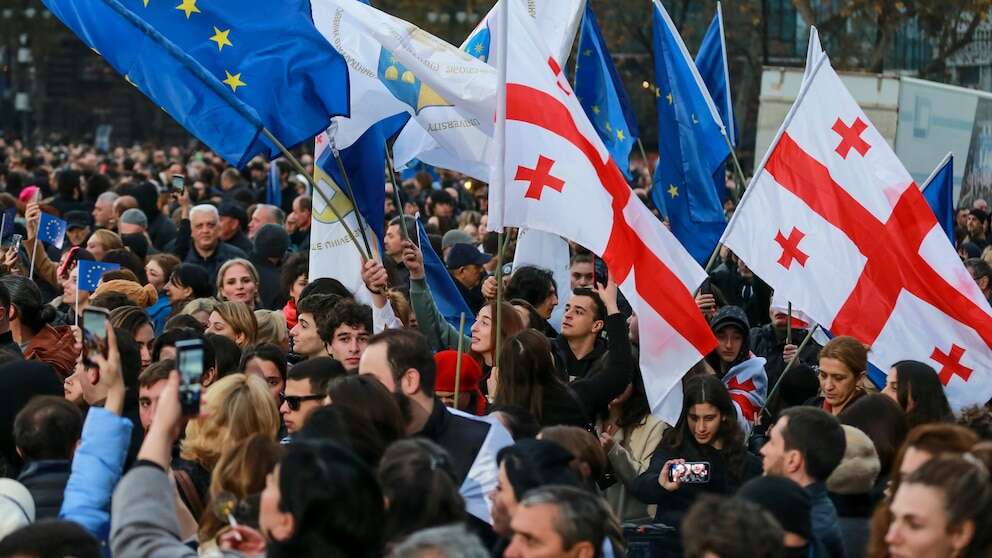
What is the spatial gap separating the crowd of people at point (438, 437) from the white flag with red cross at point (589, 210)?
20cm

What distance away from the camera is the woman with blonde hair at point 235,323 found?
27.7 feet

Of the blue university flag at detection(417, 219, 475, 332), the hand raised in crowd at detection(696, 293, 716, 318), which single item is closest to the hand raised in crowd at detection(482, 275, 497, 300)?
the blue university flag at detection(417, 219, 475, 332)

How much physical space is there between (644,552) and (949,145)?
15.7 m

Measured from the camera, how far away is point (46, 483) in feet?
17.9

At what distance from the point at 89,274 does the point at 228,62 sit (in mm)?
1780

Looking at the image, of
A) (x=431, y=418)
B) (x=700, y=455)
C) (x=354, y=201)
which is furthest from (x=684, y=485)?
(x=354, y=201)

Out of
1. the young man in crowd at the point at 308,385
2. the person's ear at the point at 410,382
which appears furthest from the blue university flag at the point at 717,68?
the person's ear at the point at 410,382

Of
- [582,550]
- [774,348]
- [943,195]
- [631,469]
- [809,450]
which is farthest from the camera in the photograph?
[943,195]

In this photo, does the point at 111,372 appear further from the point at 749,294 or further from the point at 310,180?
the point at 749,294

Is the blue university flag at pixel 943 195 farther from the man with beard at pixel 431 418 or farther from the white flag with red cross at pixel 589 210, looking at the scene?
the man with beard at pixel 431 418

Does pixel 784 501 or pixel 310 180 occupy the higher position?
pixel 310 180

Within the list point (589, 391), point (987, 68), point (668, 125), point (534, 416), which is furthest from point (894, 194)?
point (987, 68)

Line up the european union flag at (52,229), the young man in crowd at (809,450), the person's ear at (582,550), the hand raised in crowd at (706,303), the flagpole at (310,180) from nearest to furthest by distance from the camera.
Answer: the person's ear at (582,550) < the young man in crowd at (809,450) < the flagpole at (310,180) < the hand raised in crowd at (706,303) < the european union flag at (52,229)

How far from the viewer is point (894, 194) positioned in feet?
27.2
